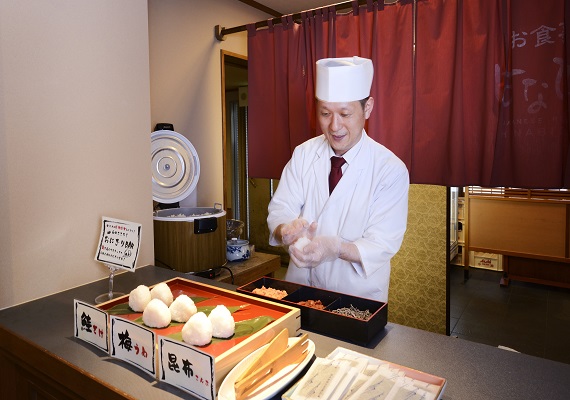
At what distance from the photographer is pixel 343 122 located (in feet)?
6.55

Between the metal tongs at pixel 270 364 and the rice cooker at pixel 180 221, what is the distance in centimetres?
132

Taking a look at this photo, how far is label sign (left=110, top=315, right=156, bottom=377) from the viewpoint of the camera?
1.01 metres

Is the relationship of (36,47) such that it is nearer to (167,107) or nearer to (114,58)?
(114,58)

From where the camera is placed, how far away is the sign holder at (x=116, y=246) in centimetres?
154

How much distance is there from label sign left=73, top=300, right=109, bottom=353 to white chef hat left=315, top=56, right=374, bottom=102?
1371mm

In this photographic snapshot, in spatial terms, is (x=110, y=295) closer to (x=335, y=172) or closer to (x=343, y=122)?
(x=335, y=172)

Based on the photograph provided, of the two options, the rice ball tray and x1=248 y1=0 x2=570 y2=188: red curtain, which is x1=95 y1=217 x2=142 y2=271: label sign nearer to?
the rice ball tray

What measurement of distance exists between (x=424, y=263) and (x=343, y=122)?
127 centimetres

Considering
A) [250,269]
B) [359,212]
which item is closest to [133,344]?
[359,212]

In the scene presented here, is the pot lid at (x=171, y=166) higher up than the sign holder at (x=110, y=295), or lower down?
higher up

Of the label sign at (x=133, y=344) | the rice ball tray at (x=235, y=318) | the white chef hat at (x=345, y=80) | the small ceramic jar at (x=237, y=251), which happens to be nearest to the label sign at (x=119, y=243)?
the rice ball tray at (x=235, y=318)

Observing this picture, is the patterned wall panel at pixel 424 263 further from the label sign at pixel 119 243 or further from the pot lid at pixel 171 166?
the label sign at pixel 119 243

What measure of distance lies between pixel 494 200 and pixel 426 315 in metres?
2.38

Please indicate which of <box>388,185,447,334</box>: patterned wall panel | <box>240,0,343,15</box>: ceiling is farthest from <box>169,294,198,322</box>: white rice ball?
<box>240,0,343,15</box>: ceiling
